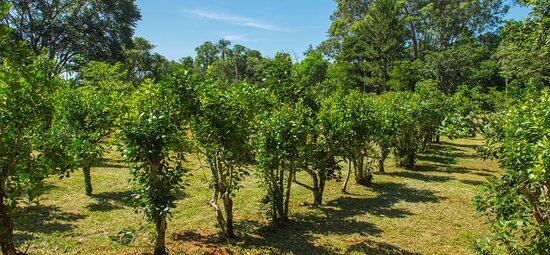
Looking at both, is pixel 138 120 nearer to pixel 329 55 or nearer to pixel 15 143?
pixel 15 143

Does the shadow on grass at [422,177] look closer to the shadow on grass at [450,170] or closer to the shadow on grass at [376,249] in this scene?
the shadow on grass at [450,170]

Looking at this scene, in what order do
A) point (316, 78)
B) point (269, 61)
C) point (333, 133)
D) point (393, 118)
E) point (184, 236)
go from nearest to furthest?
point (184, 236), point (269, 61), point (333, 133), point (393, 118), point (316, 78)

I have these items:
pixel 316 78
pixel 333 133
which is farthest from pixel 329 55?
pixel 333 133

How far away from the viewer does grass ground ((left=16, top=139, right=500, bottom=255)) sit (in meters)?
10.6

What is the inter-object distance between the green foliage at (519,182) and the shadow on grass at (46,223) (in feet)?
36.8

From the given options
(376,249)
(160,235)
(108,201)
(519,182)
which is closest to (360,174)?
(376,249)

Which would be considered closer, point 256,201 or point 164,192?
point 164,192

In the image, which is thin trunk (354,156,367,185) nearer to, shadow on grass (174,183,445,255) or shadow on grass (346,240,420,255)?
shadow on grass (174,183,445,255)

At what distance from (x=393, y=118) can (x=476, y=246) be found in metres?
15.9

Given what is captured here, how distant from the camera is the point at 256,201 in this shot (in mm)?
15516

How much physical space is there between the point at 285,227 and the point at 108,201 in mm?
7593

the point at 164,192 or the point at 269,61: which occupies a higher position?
the point at 269,61

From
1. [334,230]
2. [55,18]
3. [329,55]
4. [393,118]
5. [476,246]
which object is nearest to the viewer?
[476,246]

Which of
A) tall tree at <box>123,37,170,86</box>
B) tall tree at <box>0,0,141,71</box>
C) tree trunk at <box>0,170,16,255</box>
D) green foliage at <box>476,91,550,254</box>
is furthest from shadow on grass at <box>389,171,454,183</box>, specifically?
tall tree at <box>123,37,170,86</box>
